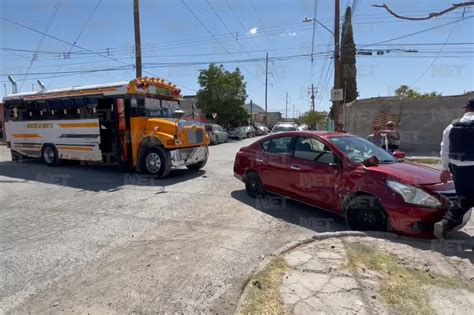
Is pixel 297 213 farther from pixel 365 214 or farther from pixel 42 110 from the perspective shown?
pixel 42 110

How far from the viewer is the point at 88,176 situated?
10273 millimetres

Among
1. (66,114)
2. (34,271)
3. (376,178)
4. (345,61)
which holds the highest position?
(345,61)

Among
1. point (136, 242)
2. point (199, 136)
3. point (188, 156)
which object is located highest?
point (199, 136)

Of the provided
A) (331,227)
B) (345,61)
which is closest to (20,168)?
(331,227)

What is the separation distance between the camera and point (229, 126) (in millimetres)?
38531

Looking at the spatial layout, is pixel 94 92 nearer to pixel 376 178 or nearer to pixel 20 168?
pixel 20 168

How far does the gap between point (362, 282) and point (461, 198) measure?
2.07 meters

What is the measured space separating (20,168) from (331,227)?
1158cm

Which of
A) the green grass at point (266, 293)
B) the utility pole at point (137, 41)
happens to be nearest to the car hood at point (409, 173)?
the green grass at point (266, 293)

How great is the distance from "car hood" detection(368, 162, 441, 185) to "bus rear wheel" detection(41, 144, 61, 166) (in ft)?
35.3

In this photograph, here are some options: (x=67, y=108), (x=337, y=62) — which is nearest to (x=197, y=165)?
(x=67, y=108)

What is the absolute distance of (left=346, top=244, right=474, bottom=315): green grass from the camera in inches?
120

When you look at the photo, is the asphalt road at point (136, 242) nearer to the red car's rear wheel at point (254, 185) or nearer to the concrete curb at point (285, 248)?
the concrete curb at point (285, 248)

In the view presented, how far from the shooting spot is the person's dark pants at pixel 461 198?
4.39 meters
